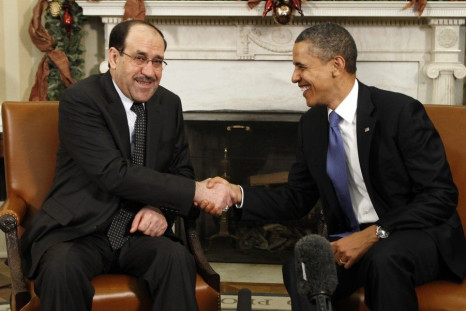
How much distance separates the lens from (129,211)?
2.53m

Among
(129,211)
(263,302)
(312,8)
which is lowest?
(263,302)

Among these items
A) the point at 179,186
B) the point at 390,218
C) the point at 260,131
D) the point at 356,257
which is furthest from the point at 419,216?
the point at 260,131

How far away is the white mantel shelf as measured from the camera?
414 centimetres

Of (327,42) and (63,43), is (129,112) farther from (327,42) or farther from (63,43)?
(63,43)

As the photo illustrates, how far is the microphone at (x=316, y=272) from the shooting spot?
115cm

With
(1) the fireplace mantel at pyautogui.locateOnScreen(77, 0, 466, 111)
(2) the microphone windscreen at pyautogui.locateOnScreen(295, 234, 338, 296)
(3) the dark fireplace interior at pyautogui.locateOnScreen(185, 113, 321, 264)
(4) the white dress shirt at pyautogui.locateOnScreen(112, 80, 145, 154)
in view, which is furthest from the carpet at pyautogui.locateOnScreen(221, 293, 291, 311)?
(2) the microphone windscreen at pyautogui.locateOnScreen(295, 234, 338, 296)

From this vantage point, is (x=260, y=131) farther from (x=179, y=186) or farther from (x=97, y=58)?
(x=179, y=186)

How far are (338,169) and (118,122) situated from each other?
0.79 metres

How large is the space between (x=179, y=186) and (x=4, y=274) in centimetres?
196

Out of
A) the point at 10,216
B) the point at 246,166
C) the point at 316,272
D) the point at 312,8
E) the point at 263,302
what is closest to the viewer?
the point at 316,272

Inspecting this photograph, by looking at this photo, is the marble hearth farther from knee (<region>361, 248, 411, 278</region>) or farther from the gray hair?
knee (<region>361, 248, 411, 278</region>)

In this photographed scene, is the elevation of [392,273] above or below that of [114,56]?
below

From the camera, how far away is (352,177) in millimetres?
2490

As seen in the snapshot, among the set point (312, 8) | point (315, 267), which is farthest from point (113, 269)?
point (312, 8)
